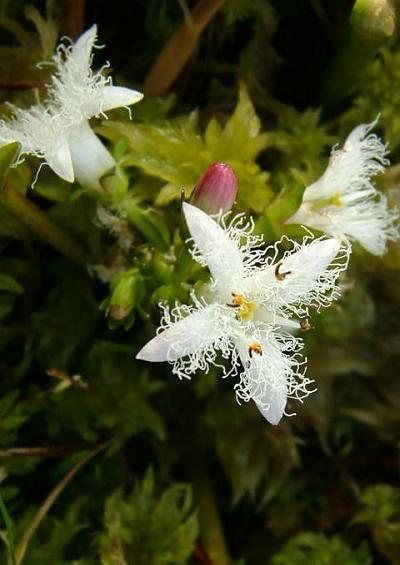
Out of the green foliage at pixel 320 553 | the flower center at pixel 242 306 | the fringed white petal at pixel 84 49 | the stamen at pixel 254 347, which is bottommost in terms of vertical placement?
the green foliage at pixel 320 553

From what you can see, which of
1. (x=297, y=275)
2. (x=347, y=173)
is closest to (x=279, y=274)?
(x=297, y=275)

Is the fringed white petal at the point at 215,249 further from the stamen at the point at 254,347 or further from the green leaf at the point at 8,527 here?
the green leaf at the point at 8,527

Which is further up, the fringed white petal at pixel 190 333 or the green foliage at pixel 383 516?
the fringed white petal at pixel 190 333

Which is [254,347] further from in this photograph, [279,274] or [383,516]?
[383,516]

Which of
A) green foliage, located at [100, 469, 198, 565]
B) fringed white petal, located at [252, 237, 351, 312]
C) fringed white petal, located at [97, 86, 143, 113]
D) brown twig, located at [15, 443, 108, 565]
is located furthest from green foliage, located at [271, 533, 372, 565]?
fringed white petal, located at [97, 86, 143, 113]

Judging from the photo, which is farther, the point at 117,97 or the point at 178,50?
the point at 178,50

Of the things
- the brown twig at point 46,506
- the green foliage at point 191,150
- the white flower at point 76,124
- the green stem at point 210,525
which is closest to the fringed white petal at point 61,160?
the white flower at point 76,124

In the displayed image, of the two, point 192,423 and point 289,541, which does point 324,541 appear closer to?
point 289,541
